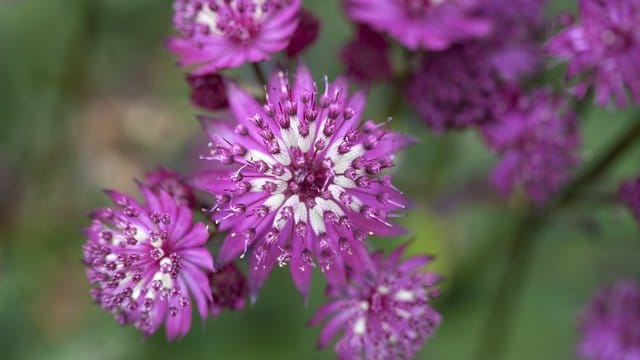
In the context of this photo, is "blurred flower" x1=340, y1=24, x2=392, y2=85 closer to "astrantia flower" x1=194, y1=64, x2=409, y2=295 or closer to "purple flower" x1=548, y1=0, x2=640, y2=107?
"purple flower" x1=548, y1=0, x2=640, y2=107

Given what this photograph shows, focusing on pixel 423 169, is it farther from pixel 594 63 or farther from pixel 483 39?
pixel 594 63

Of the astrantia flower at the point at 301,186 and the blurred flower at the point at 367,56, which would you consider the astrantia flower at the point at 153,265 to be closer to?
the astrantia flower at the point at 301,186

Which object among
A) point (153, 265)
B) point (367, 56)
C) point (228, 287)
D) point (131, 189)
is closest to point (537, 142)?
point (367, 56)

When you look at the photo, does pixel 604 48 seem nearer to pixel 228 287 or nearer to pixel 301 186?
pixel 301 186

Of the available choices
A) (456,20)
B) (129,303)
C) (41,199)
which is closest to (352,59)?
(456,20)

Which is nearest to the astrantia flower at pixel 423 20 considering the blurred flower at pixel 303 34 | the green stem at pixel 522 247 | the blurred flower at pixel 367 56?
the blurred flower at pixel 367 56
